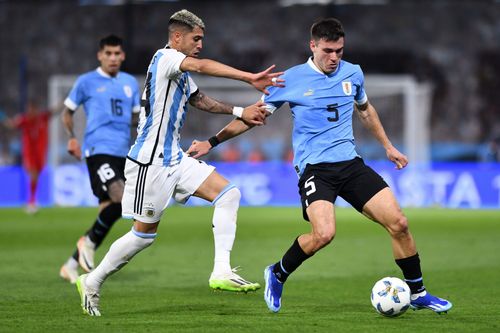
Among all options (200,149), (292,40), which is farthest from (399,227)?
(292,40)

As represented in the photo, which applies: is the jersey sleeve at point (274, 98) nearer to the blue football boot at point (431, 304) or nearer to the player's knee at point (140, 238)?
the player's knee at point (140, 238)

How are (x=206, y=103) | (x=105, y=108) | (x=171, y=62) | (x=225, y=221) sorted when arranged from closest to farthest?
(x=171, y=62), (x=225, y=221), (x=206, y=103), (x=105, y=108)

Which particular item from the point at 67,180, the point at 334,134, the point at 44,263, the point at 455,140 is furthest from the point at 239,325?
the point at 455,140

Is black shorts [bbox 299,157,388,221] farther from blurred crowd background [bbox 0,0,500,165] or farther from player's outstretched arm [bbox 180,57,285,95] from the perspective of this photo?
blurred crowd background [bbox 0,0,500,165]

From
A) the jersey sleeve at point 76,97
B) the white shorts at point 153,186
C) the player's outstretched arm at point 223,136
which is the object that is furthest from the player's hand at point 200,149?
the jersey sleeve at point 76,97

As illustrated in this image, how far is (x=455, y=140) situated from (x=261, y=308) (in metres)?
39.1

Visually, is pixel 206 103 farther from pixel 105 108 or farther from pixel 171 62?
pixel 105 108

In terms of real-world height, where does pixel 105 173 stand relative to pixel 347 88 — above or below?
below

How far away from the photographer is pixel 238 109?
786 centimetres

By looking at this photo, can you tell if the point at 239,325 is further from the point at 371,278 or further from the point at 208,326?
the point at 371,278

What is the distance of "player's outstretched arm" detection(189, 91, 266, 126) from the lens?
25.5 ft

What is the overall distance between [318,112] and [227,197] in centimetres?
96

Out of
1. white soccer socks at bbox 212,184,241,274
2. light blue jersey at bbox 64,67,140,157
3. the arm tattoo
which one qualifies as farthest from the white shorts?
light blue jersey at bbox 64,67,140,157

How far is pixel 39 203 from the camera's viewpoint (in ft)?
83.0
